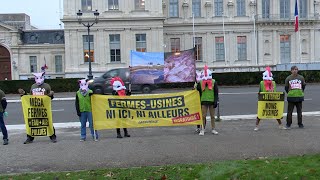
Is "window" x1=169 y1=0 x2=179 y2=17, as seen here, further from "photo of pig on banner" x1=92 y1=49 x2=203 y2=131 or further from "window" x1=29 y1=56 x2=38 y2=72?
"photo of pig on banner" x1=92 y1=49 x2=203 y2=131

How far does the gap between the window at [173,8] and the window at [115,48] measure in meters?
9.81

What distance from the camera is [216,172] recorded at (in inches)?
258

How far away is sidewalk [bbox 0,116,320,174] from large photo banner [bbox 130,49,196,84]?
143 inches

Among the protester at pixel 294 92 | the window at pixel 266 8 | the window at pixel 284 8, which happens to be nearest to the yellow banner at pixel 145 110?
the protester at pixel 294 92

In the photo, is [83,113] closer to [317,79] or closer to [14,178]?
[14,178]

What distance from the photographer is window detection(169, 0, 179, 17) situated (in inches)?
2157

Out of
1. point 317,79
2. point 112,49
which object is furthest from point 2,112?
point 112,49

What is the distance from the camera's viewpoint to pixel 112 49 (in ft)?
163

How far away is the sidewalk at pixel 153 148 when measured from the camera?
25.9ft

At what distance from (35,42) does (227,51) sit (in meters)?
27.6

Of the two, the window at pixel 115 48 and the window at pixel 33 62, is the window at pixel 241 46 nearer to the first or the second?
the window at pixel 115 48

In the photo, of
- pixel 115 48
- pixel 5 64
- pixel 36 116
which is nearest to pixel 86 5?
pixel 115 48

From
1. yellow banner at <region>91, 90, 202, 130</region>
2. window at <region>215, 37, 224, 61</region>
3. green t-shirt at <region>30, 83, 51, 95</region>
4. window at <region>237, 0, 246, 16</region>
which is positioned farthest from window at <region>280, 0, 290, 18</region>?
green t-shirt at <region>30, 83, 51, 95</region>

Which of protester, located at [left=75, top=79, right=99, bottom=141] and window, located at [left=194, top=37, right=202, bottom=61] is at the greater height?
window, located at [left=194, top=37, right=202, bottom=61]
